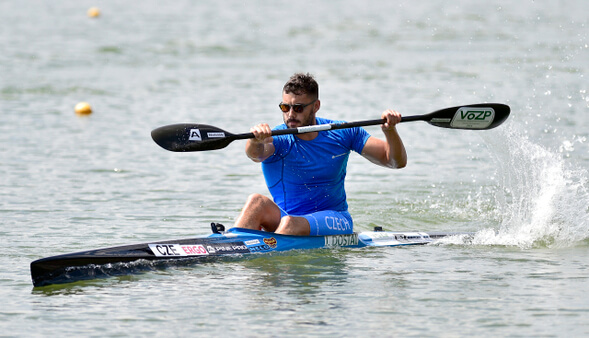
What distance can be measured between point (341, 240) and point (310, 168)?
748 millimetres

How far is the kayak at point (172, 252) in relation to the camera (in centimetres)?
654

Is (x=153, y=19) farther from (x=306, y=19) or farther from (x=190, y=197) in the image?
(x=190, y=197)

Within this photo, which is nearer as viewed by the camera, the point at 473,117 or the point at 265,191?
the point at 473,117

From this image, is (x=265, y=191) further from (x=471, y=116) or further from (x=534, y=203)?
(x=471, y=116)

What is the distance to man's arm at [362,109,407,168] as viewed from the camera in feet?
23.7

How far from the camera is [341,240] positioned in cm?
777

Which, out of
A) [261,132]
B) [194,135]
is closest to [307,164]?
[261,132]

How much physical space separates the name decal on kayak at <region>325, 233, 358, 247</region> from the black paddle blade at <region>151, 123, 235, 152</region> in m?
1.23

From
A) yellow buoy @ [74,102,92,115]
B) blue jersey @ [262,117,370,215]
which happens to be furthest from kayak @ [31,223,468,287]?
yellow buoy @ [74,102,92,115]

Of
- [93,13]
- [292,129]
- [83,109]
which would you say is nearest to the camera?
[292,129]

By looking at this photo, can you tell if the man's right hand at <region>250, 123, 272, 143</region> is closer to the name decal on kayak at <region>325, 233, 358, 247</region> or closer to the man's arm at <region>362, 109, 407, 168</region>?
the man's arm at <region>362, 109, 407, 168</region>

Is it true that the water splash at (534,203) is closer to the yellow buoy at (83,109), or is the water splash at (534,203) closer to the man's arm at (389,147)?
the man's arm at (389,147)

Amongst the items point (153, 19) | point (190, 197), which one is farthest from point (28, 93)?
A: point (153, 19)

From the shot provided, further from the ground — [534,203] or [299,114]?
[299,114]
